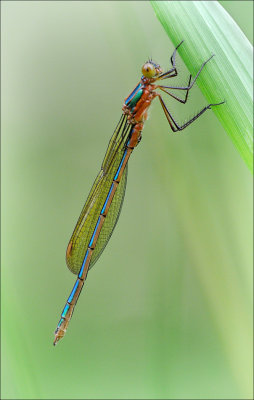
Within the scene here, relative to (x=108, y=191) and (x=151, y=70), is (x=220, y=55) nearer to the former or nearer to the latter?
(x=151, y=70)

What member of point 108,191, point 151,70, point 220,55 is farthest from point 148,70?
point 220,55

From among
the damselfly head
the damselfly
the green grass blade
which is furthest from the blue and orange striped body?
the green grass blade

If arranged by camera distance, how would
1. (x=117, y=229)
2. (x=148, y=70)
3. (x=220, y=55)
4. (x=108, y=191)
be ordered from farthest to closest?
(x=117, y=229), (x=108, y=191), (x=148, y=70), (x=220, y=55)

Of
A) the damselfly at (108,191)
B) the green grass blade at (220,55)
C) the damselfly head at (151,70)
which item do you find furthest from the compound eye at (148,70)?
the green grass blade at (220,55)

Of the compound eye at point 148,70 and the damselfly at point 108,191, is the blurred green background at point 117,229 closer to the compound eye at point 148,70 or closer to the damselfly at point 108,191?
the compound eye at point 148,70

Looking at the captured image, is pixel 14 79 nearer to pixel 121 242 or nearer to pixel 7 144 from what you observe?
pixel 7 144
